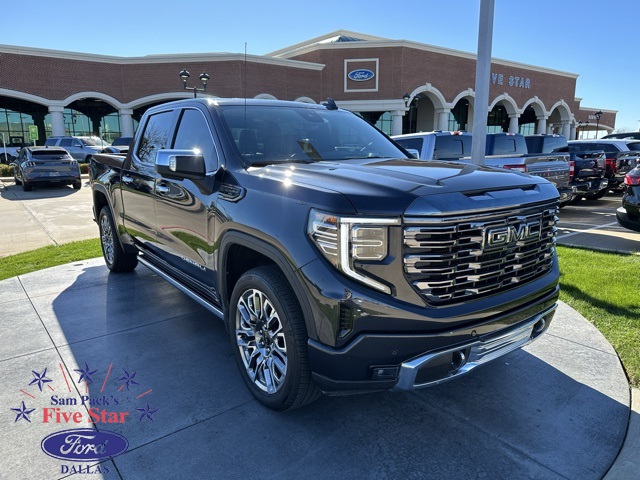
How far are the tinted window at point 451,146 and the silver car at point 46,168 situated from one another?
1511cm

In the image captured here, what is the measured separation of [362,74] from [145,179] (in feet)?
122

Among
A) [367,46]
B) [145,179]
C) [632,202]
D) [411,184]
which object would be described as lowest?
[632,202]

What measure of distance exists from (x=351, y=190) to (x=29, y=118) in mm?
49797

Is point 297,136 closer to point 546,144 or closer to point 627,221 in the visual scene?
point 627,221

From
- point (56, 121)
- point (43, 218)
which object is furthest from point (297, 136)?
point (56, 121)

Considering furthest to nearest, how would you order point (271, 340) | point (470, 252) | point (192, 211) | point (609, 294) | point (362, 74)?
point (362, 74), point (609, 294), point (192, 211), point (271, 340), point (470, 252)

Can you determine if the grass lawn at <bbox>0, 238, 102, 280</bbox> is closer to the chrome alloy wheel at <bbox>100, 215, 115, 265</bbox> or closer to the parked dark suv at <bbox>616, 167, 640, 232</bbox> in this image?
the chrome alloy wheel at <bbox>100, 215, 115, 265</bbox>

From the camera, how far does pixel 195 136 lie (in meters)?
3.83

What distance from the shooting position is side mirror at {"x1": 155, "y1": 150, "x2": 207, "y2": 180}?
3.20m

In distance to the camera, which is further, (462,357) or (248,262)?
(248,262)

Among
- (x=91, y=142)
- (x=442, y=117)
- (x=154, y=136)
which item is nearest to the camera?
(x=154, y=136)

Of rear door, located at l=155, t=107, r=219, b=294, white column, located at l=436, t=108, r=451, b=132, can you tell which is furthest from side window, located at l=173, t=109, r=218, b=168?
white column, located at l=436, t=108, r=451, b=132

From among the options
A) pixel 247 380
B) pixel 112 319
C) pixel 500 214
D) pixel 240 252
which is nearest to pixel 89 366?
pixel 112 319

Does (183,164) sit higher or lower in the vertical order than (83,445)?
higher
